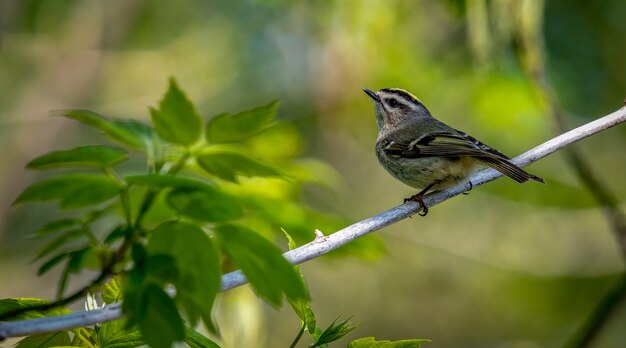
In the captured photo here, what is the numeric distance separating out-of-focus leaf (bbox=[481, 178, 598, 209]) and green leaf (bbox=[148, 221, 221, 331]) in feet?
14.6

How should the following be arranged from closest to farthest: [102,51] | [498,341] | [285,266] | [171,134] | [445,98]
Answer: [285,266] < [171,134] < [102,51] < [445,98] < [498,341]

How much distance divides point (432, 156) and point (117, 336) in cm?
199

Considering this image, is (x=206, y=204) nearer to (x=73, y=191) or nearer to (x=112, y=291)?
(x=73, y=191)

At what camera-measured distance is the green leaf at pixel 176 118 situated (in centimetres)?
132

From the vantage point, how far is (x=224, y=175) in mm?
1405

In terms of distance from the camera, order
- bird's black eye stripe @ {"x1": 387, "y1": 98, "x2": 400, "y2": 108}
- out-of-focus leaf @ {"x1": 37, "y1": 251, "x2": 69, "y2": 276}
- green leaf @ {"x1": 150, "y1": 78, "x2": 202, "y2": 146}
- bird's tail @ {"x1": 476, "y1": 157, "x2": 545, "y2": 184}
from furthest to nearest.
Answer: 1. bird's black eye stripe @ {"x1": 387, "y1": 98, "x2": 400, "y2": 108}
2. bird's tail @ {"x1": 476, "y1": 157, "x2": 545, "y2": 184}
3. green leaf @ {"x1": 150, "y1": 78, "x2": 202, "y2": 146}
4. out-of-focus leaf @ {"x1": 37, "y1": 251, "x2": 69, "y2": 276}

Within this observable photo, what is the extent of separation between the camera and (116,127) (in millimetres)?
1355

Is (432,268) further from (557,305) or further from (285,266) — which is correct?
(285,266)

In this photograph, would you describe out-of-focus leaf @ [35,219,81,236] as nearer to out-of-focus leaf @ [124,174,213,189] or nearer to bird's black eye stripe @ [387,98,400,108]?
out-of-focus leaf @ [124,174,213,189]

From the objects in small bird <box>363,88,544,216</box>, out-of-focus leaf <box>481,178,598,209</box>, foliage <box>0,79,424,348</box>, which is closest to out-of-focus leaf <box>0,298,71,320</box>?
foliage <box>0,79,424,348</box>

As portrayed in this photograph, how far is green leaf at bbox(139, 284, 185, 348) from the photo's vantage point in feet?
3.57

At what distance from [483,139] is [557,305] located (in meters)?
1.46

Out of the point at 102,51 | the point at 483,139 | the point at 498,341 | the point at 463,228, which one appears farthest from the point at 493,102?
the point at 102,51

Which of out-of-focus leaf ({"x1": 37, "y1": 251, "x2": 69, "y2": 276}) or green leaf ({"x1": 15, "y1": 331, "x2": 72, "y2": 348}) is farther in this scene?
green leaf ({"x1": 15, "y1": 331, "x2": 72, "y2": 348})
